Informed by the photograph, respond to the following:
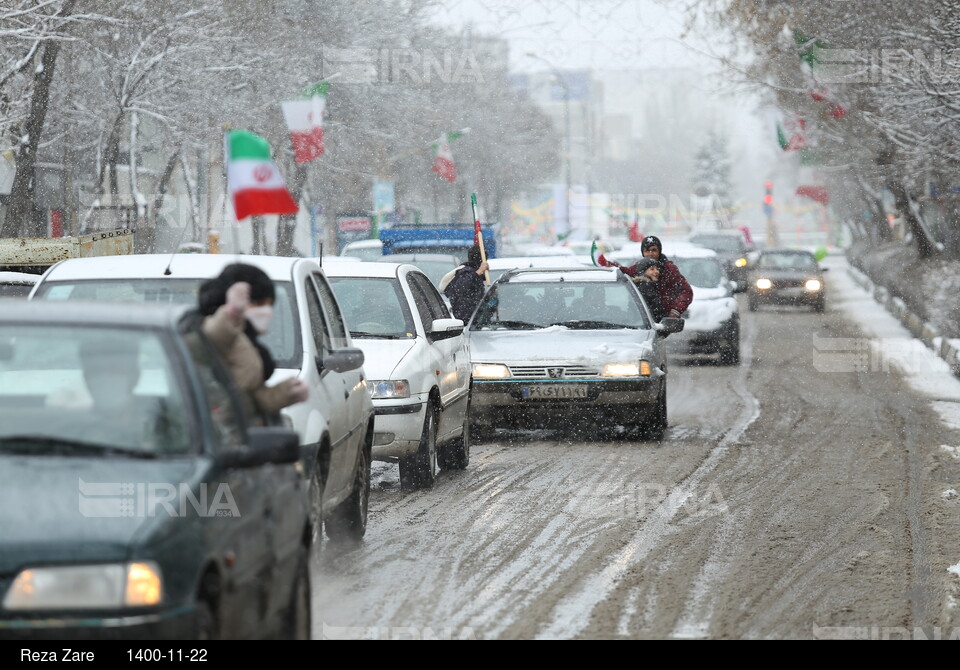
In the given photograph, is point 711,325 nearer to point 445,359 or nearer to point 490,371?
point 490,371

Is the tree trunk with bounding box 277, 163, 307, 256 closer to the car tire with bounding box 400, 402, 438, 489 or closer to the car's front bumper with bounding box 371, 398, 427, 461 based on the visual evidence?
the car tire with bounding box 400, 402, 438, 489

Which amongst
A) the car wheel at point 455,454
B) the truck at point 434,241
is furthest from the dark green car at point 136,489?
the truck at point 434,241

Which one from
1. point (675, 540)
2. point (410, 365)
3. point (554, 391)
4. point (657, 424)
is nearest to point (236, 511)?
→ point (675, 540)

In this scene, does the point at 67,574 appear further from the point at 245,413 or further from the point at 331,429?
the point at 331,429

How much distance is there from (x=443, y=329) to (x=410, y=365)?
0.47 m

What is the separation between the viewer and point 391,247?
86.7 feet

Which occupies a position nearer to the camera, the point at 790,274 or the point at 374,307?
the point at 374,307

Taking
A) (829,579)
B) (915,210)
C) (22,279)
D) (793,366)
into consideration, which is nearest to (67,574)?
(829,579)

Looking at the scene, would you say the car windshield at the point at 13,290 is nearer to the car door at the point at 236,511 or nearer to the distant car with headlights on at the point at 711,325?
the car door at the point at 236,511

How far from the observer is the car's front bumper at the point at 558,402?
14.1 meters

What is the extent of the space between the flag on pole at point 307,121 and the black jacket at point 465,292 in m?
15.8

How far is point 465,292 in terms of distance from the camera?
54.3ft

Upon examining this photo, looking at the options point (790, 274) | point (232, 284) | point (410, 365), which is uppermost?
point (232, 284)

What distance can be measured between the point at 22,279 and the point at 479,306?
14.4 ft
